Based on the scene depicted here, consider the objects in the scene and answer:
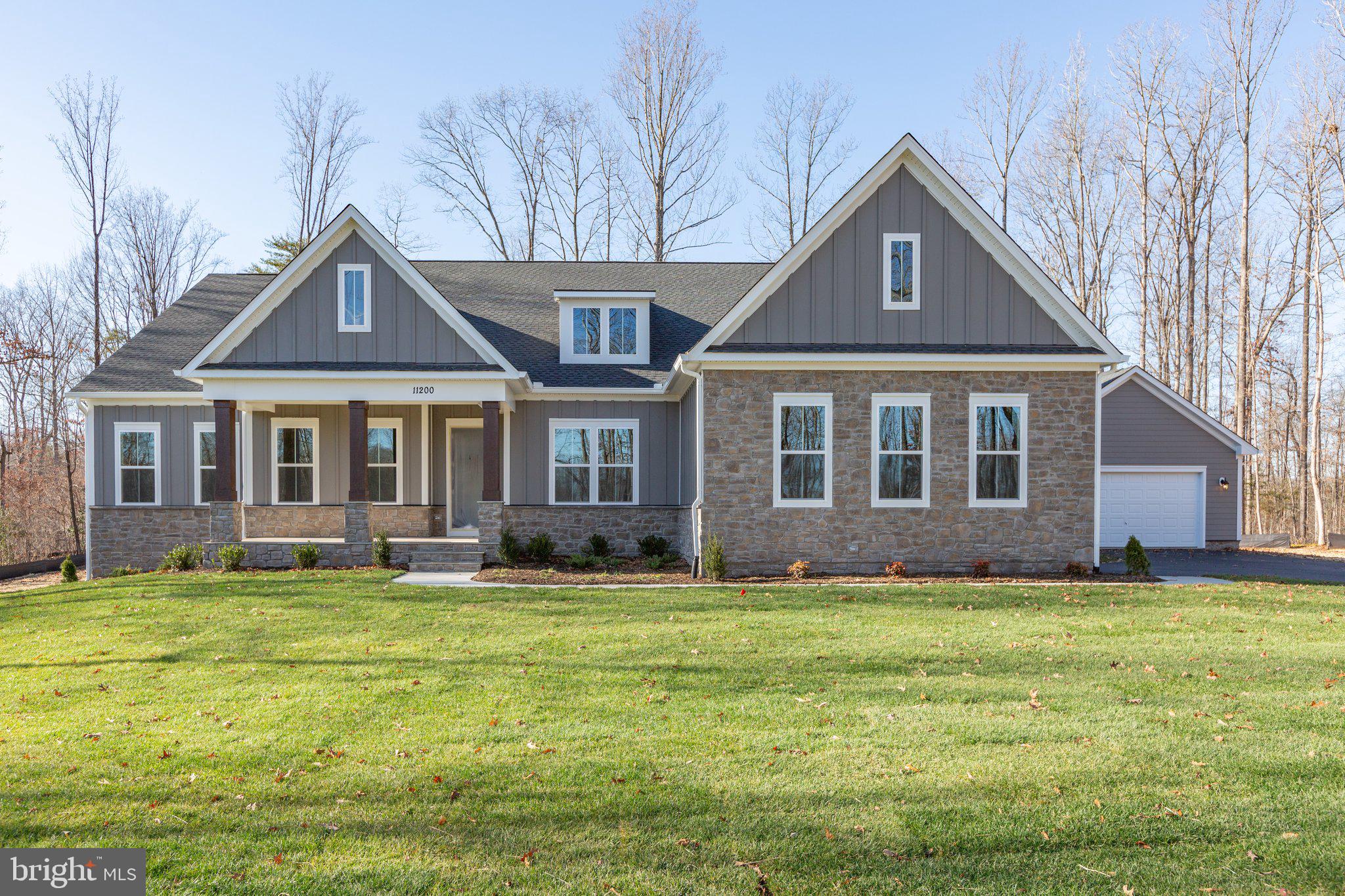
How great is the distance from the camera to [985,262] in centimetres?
1349

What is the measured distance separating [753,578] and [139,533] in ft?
42.8

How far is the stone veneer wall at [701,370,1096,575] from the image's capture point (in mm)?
13273

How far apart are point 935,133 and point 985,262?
2032 cm

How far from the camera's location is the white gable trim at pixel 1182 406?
67.5ft

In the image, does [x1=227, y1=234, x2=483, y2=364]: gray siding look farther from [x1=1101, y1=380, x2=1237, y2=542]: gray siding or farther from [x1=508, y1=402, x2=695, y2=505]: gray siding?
[x1=1101, y1=380, x2=1237, y2=542]: gray siding

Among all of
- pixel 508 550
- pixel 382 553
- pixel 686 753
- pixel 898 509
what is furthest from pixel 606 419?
pixel 686 753

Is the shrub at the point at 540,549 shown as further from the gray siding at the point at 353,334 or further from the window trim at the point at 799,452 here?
the window trim at the point at 799,452

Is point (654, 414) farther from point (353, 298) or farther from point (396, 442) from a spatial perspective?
point (353, 298)

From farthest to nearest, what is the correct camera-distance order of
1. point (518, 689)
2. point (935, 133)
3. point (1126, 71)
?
point (935, 133) → point (1126, 71) → point (518, 689)

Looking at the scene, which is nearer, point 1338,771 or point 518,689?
point 1338,771

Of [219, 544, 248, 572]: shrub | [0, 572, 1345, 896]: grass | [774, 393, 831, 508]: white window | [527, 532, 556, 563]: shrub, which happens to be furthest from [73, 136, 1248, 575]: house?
[0, 572, 1345, 896]: grass

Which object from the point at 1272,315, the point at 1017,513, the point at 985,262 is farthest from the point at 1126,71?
the point at 1017,513

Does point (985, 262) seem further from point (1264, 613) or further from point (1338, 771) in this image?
point (1338, 771)

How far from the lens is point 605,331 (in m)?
17.5
